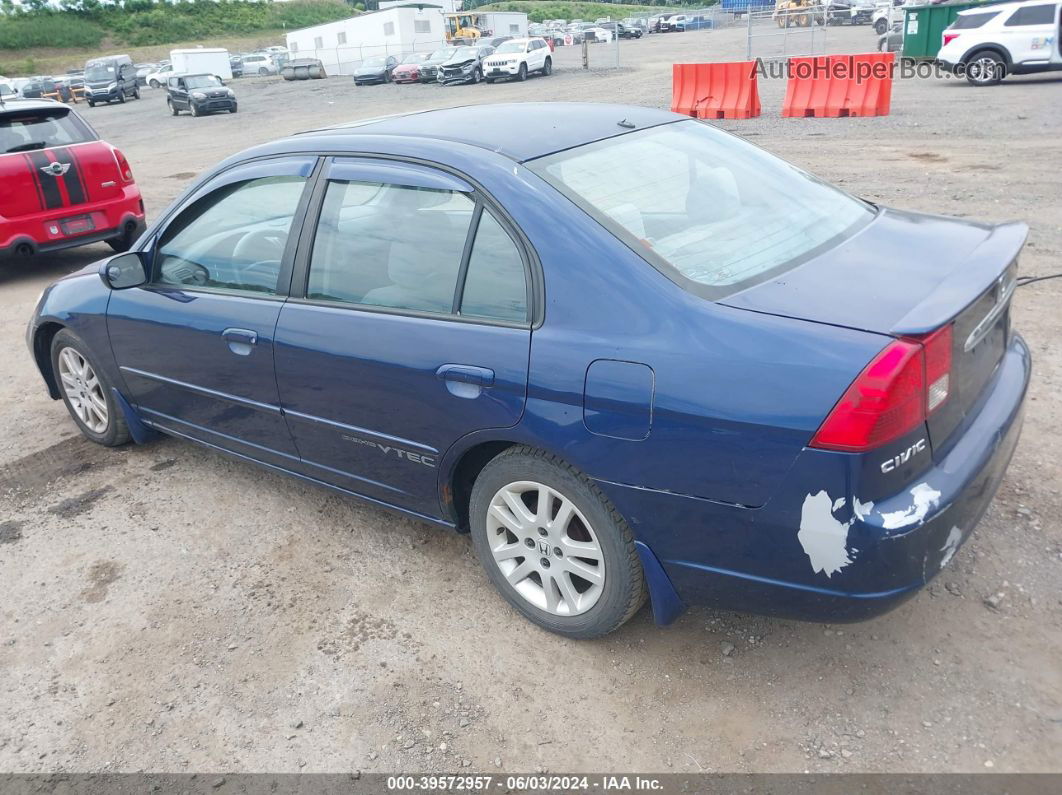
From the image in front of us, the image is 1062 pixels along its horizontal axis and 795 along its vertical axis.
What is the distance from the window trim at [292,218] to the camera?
3.53 meters

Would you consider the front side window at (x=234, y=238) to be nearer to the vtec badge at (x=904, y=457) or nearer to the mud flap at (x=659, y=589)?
the mud flap at (x=659, y=589)

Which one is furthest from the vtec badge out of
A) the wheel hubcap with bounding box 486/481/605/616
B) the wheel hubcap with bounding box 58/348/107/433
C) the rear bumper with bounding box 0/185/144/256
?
the rear bumper with bounding box 0/185/144/256

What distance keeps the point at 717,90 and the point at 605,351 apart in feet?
53.5

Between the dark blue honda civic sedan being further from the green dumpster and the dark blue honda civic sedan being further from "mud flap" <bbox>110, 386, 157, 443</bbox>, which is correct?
the green dumpster

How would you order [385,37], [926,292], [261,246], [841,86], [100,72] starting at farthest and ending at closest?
1. [385,37]
2. [100,72]
3. [841,86]
4. [261,246]
5. [926,292]

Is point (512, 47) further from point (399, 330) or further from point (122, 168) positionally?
point (399, 330)

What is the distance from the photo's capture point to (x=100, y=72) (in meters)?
43.2

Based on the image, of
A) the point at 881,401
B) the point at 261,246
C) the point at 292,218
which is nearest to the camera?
the point at 881,401

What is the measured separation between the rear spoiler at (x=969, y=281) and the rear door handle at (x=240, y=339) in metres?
2.44

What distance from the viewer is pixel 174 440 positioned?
5.07 metres

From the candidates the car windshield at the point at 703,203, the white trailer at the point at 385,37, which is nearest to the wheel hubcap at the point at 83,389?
the car windshield at the point at 703,203

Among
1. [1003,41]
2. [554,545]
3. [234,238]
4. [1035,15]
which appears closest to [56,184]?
[234,238]

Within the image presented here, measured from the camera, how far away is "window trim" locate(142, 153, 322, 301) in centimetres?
353

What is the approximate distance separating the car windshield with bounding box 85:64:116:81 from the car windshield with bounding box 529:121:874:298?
46.8 metres
